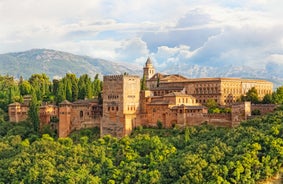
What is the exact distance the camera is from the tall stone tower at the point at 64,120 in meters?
57.3

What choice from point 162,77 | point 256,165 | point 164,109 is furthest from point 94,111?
point 256,165

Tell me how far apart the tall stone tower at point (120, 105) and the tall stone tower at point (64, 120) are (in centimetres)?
500

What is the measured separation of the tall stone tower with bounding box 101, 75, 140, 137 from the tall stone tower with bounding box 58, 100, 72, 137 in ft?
16.4

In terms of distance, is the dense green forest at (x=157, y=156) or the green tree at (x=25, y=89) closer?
the dense green forest at (x=157, y=156)

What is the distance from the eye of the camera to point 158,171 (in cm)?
4319

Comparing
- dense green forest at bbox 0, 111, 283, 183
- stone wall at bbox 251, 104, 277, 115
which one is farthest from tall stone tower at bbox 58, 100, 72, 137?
stone wall at bbox 251, 104, 277, 115

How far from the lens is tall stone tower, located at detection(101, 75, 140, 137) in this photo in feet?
175

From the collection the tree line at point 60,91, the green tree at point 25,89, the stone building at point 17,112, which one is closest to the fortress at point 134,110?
the tree line at point 60,91

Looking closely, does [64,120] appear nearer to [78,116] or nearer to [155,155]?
[78,116]

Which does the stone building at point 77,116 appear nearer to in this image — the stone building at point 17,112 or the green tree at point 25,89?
the stone building at point 17,112

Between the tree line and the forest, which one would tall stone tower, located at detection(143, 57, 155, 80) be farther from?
the forest

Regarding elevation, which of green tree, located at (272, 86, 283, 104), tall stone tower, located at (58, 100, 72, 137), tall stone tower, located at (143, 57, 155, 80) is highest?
tall stone tower, located at (143, 57, 155, 80)

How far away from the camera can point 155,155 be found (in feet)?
154

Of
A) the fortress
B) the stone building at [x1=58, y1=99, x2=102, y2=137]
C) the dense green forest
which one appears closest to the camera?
the dense green forest
